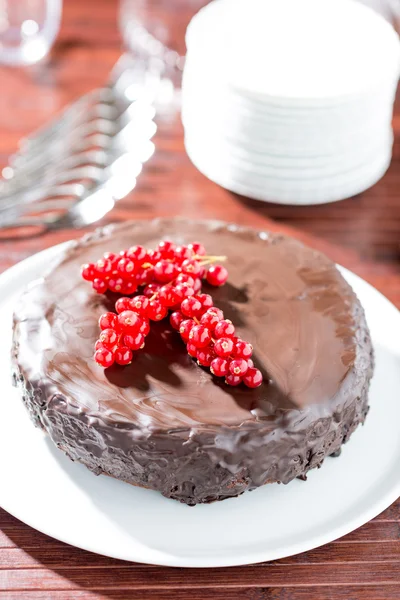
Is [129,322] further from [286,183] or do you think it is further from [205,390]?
[286,183]

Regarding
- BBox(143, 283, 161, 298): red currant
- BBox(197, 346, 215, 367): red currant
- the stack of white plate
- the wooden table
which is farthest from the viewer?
the stack of white plate

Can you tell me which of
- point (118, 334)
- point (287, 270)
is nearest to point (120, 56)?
point (287, 270)

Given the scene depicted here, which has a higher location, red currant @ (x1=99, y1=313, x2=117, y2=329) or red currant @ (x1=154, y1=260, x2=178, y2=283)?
red currant @ (x1=154, y1=260, x2=178, y2=283)

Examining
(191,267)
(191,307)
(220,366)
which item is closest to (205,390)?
(220,366)

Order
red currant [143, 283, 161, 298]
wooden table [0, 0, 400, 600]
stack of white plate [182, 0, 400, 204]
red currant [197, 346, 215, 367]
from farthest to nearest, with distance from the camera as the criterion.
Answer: stack of white plate [182, 0, 400, 204] → red currant [143, 283, 161, 298] → red currant [197, 346, 215, 367] → wooden table [0, 0, 400, 600]

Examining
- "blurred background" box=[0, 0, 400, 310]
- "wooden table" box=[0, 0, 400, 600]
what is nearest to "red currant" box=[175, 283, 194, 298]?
"wooden table" box=[0, 0, 400, 600]

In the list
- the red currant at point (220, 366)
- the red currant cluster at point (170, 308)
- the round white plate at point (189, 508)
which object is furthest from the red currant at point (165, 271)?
the round white plate at point (189, 508)

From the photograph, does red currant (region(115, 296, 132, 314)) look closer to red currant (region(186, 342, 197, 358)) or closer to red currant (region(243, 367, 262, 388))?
red currant (region(186, 342, 197, 358))
